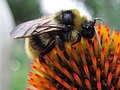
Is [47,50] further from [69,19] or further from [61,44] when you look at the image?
[69,19]

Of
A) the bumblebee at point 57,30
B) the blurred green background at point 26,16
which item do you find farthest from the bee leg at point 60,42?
the blurred green background at point 26,16

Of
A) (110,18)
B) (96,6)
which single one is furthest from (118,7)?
(96,6)

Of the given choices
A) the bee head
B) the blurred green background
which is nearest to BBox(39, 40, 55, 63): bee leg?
the bee head

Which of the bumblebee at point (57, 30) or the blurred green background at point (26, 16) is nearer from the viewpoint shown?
the bumblebee at point (57, 30)

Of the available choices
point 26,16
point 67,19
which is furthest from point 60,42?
point 26,16

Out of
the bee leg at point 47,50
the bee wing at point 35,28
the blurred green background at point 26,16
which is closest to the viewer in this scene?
the bee wing at point 35,28

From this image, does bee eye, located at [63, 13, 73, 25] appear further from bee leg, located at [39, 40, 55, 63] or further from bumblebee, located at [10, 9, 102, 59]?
bee leg, located at [39, 40, 55, 63]

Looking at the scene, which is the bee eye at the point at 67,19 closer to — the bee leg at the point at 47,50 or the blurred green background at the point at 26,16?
the bee leg at the point at 47,50
